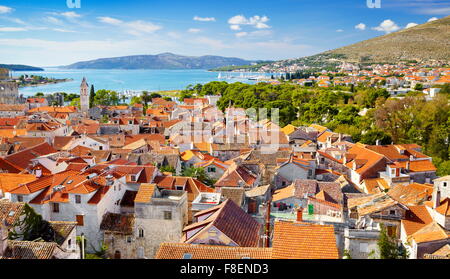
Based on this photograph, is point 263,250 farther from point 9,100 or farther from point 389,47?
point 9,100

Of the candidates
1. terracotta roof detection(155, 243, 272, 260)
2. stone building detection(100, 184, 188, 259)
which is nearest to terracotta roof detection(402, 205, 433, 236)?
terracotta roof detection(155, 243, 272, 260)

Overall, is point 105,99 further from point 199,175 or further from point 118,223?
point 118,223

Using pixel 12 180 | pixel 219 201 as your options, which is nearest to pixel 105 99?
pixel 12 180

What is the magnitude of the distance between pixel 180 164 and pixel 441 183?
10.3 metres

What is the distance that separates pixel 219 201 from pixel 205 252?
446 centimetres

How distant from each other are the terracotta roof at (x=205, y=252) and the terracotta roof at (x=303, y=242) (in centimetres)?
33

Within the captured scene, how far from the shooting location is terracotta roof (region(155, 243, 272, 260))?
17.7ft

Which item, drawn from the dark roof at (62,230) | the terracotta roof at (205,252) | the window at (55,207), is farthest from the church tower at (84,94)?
the terracotta roof at (205,252)

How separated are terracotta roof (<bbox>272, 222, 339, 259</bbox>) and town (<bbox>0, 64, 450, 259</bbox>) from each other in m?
0.02

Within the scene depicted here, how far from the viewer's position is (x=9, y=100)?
45.8 m

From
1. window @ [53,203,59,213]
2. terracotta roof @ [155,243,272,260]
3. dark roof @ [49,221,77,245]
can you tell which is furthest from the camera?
window @ [53,203,59,213]

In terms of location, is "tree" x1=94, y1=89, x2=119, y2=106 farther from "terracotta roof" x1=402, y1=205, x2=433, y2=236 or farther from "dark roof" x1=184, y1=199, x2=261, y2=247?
"terracotta roof" x1=402, y1=205, x2=433, y2=236

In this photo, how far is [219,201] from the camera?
10.4 metres

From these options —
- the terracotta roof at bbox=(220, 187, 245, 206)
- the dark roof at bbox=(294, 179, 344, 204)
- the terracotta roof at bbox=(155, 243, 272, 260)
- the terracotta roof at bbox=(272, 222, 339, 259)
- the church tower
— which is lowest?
the dark roof at bbox=(294, 179, 344, 204)
